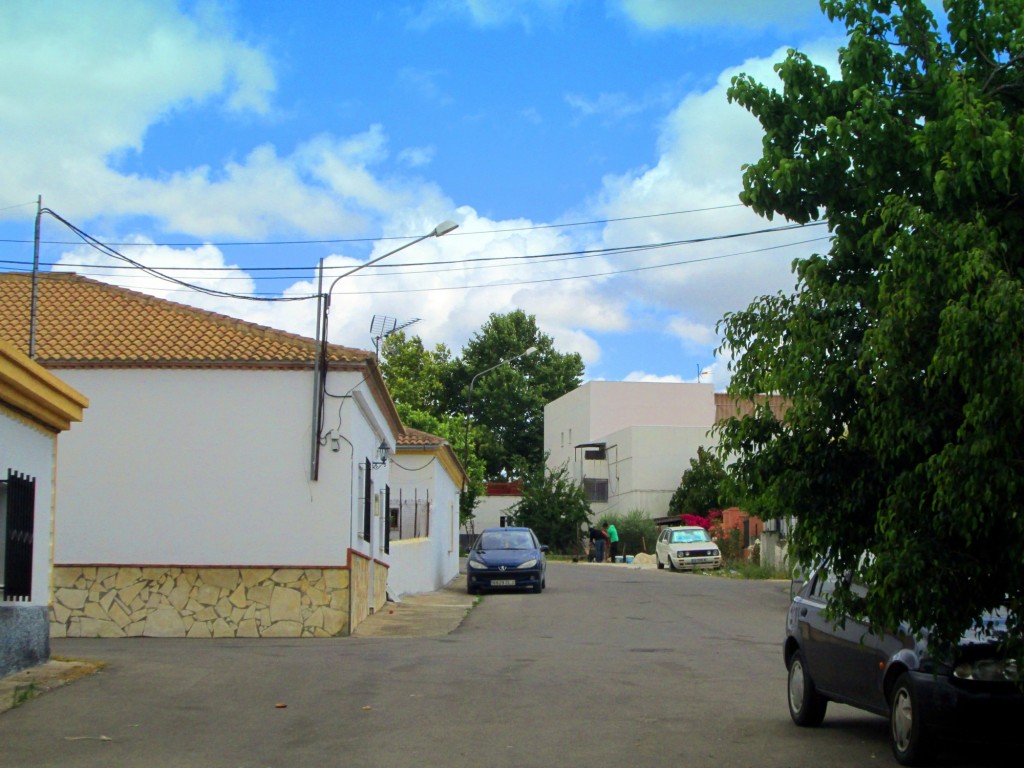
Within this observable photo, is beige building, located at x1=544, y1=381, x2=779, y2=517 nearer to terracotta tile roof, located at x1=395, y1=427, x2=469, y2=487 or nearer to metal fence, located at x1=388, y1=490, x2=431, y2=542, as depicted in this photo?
terracotta tile roof, located at x1=395, y1=427, x2=469, y2=487

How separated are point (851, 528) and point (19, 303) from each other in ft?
56.0

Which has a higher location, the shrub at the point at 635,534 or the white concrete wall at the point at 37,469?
the white concrete wall at the point at 37,469

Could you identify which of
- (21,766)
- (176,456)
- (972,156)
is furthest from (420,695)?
(176,456)

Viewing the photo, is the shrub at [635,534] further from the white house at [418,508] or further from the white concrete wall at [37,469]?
the white concrete wall at [37,469]

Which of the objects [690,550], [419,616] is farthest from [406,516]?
[690,550]

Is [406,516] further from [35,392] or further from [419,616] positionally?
[35,392]

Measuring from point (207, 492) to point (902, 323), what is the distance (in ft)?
47.1

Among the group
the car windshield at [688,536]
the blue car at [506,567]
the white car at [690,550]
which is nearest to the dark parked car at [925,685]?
the blue car at [506,567]

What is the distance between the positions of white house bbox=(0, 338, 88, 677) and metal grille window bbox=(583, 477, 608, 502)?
57.9 meters

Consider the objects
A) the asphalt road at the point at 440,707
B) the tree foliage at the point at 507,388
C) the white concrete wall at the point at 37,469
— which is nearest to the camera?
the asphalt road at the point at 440,707

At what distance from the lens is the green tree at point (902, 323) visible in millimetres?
6699

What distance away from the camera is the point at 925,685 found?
8133 mm

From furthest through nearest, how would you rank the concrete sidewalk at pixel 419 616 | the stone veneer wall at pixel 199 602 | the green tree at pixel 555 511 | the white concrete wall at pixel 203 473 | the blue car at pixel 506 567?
the green tree at pixel 555 511, the blue car at pixel 506 567, the concrete sidewalk at pixel 419 616, the white concrete wall at pixel 203 473, the stone veneer wall at pixel 199 602

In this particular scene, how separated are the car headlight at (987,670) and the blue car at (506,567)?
21.6 meters
